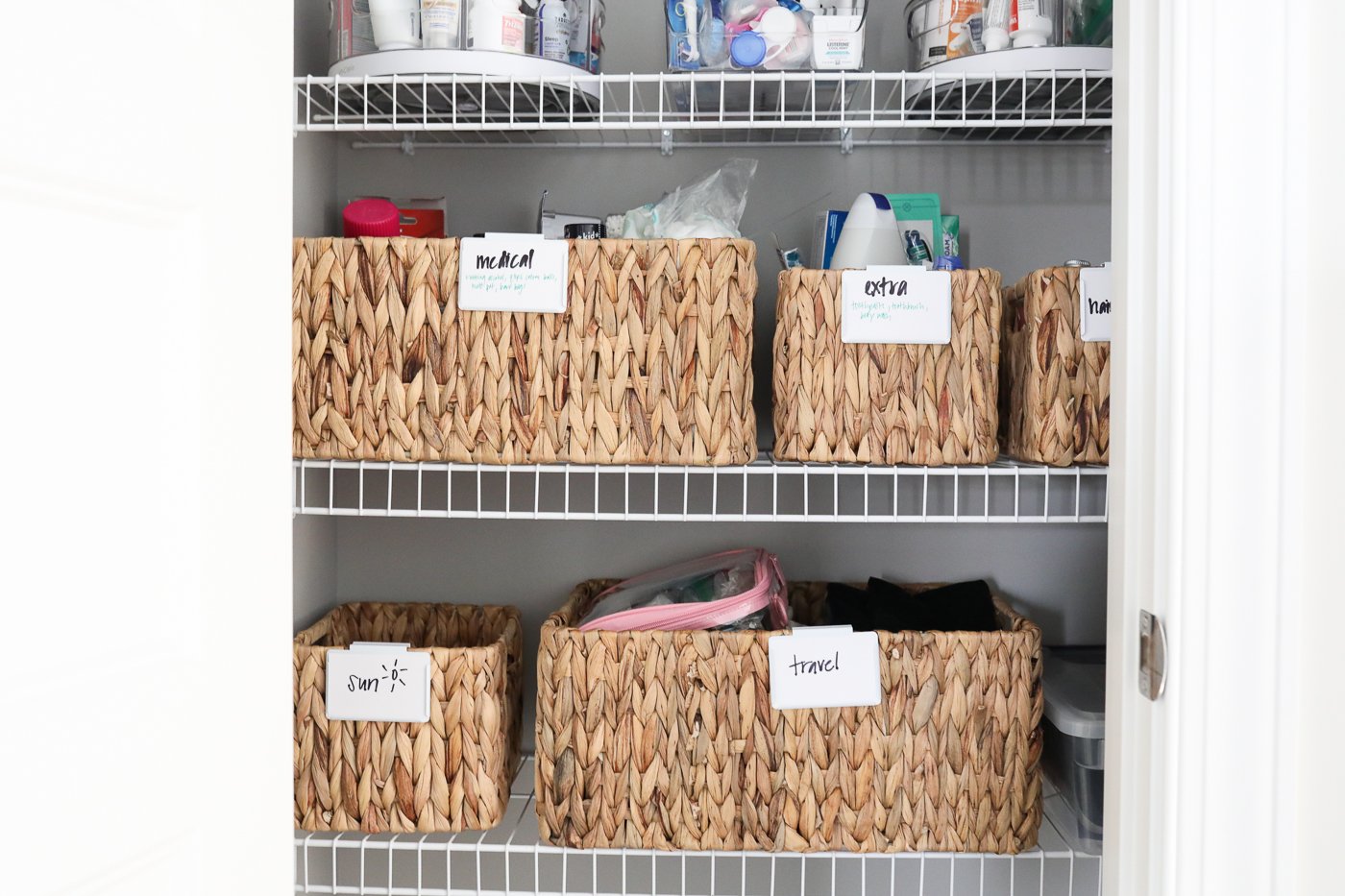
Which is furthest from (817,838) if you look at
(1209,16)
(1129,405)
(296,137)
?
(296,137)

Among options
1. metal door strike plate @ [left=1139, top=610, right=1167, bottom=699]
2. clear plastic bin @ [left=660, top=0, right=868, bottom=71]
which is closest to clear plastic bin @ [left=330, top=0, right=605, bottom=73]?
clear plastic bin @ [left=660, top=0, right=868, bottom=71]

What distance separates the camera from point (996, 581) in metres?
1.35

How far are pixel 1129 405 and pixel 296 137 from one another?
1.02 meters

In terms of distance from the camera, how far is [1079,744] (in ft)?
3.53

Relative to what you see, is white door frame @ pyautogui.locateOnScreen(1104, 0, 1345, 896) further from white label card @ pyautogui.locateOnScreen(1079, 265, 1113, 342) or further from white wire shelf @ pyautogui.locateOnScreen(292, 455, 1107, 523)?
white wire shelf @ pyautogui.locateOnScreen(292, 455, 1107, 523)

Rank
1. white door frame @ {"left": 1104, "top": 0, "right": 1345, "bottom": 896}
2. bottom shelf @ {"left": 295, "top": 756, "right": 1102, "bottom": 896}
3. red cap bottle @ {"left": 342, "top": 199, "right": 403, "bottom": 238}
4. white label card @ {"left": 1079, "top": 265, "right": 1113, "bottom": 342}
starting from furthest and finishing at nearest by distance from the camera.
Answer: bottom shelf @ {"left": 295, "top": 756, "right": 1102, "bottom": 896}
red cap bottle @ {"left": 342, "top": 199, "right": 403, "bottom": 238}
white label card @ {"left": 1079, "top": 265, "right": 1113, "bottom": 342}
white door frame @ {"left": 1104, "top": 0, "right": 1345, "bottom": 896}

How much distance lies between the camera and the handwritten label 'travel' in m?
1.03

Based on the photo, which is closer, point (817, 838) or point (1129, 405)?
point (1129, 405)

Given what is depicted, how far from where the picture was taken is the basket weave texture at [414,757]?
105cm

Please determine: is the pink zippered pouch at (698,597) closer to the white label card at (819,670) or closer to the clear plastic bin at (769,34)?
the white label card at (819,670)

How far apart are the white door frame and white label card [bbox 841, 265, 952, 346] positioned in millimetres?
337

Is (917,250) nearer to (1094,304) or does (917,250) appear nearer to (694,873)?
(1094,304)

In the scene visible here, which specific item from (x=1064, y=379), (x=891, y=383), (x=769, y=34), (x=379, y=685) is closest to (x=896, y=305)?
(x=891, y=383)
